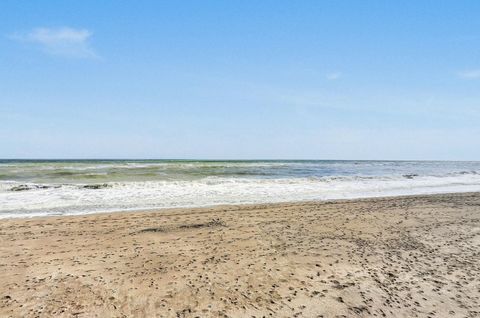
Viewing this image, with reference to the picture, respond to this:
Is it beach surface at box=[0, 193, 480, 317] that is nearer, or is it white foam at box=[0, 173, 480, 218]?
beach surface at box=[0, 193, 480, 317]

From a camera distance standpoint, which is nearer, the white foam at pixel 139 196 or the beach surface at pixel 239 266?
the beach surface at pixel 239 266

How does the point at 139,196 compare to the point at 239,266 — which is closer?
the point at 239,266

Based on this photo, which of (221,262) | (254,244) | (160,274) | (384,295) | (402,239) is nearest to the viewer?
(384,295)

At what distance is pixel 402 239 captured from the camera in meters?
10.4

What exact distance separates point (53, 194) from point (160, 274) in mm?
14011

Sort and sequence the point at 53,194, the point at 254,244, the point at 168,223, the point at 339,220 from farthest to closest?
the point at 53,194 < the point at 339,220 < the point at 168,223 < the point at 254,244

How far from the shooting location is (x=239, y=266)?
794 cm

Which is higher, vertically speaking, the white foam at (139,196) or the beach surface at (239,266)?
the white foam at (139,196)

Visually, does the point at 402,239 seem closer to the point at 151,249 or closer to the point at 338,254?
the point at 338,254

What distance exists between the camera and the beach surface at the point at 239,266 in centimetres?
621

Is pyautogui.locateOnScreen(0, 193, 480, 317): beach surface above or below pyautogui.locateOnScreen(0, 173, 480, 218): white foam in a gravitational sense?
below

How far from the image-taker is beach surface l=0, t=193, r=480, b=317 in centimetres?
621

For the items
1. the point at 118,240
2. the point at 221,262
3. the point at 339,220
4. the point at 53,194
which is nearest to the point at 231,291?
the point at 221,262

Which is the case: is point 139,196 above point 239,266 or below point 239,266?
above
